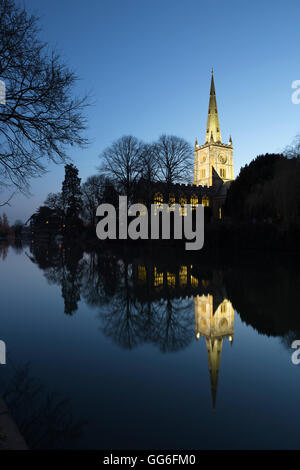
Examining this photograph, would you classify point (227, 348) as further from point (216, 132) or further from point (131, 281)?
point (216, 132)

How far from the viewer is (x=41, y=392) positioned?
357 cm

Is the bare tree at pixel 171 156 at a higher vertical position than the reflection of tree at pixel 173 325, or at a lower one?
higher

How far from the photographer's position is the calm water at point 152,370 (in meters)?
2.91

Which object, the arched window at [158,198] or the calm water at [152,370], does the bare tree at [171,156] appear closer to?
the arched window at [158,198]

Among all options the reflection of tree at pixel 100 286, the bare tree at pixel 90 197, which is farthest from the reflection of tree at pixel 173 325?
the bare tree at pixel 90 197

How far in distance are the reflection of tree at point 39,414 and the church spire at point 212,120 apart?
88.4 meters

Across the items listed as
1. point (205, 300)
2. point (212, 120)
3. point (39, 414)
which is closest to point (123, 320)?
point (205, 300)

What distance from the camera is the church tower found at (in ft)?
273

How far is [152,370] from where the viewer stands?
14.1ft

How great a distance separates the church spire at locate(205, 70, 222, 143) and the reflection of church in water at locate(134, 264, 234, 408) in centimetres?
7868

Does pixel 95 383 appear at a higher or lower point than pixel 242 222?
lower

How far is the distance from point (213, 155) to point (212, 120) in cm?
1036
